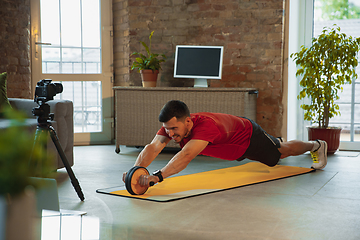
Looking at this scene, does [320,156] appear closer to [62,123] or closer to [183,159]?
[183,159]

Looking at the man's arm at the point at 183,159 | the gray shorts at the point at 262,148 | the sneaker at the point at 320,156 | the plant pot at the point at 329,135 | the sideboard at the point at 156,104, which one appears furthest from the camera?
the plant pot at the point at 329,135

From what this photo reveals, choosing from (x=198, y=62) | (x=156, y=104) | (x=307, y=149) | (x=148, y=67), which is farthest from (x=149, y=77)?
(x=307, y=149)

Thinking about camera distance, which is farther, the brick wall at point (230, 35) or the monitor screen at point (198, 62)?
the brick wall at point (230, 35)

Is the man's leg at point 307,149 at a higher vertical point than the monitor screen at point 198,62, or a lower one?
lower

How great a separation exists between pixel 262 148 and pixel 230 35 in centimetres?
198

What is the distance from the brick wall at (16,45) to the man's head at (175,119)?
2.81 m

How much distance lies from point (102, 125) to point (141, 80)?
81 cm

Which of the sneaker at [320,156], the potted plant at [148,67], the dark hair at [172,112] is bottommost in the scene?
the sneaker at [320,156]

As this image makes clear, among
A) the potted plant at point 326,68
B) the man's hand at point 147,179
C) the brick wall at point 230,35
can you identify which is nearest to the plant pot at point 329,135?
the potted plant at point 326,68

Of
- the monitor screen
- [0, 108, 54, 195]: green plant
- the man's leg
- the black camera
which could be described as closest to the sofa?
the black camera

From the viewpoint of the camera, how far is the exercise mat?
2525 mm

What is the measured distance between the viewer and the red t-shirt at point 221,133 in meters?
2.49

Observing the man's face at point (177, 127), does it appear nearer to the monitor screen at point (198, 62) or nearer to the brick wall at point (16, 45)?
the monitor screen at point (198, 62)

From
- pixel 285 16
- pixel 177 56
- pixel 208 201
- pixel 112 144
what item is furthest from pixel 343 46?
pixel 112 144
